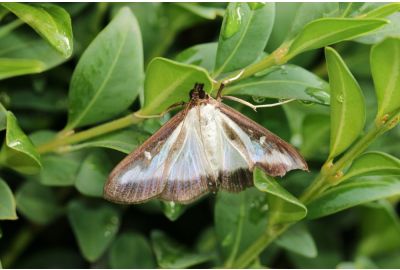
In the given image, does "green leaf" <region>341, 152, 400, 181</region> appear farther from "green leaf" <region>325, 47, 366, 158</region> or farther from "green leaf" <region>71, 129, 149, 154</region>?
"green leaf" <region>71, 129, 149, 154</region>

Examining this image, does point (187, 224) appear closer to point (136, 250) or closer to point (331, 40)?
point (136, 250)

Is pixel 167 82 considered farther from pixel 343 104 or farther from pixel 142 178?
pixel 343 104

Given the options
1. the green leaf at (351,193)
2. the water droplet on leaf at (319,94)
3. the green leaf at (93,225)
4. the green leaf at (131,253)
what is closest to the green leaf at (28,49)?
the green leaf at (93,225)

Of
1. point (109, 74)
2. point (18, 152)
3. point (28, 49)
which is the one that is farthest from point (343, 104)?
point (28, 49)

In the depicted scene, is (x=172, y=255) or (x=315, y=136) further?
(x=315, y=136)

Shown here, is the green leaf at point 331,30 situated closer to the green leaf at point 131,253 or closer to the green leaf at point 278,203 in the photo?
the green leaf at point 278,203

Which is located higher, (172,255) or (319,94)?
(319,94)
